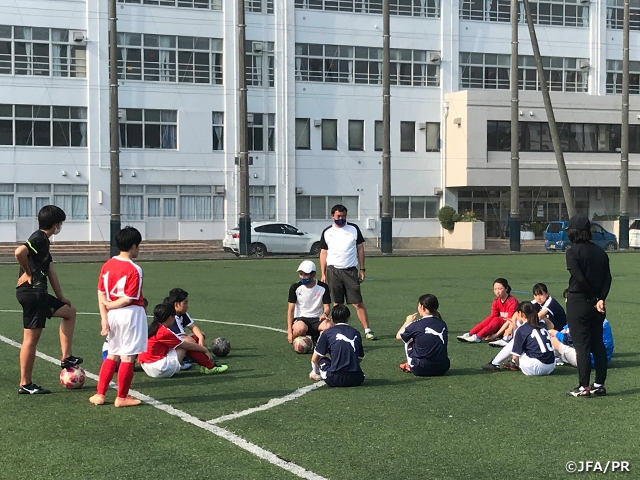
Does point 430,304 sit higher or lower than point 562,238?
higher

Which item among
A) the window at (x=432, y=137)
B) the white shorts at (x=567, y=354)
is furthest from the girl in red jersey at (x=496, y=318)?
the window at (x=432, y=137)

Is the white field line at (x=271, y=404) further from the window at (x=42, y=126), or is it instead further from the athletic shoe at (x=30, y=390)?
the window at (x=42, y=126)

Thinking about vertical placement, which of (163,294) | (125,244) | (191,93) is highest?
(191,93)

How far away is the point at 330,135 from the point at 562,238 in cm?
1343

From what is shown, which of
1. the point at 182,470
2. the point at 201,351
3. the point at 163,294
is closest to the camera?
the point at 182,470

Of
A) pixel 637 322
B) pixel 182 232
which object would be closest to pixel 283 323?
pixel 637 322

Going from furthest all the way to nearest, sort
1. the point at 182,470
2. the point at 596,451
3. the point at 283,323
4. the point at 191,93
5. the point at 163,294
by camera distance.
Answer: the point at 191,93 → the point at 163,294 → the point at 283,323 → the point at 596,451 → the point at 182,470

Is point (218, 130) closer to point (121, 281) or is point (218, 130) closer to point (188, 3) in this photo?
point (188, 3)

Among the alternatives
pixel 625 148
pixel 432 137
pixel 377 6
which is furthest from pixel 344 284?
pixel 377 6

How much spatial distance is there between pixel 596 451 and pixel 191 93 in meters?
42.3

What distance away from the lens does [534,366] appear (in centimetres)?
1017

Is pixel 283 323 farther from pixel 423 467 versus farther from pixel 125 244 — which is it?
pixel 423 467

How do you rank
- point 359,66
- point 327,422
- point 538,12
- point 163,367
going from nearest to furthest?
1. point 327,422
2. point 163,367
3. point 359,66
4. point 538,12

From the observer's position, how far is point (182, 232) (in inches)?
1879
